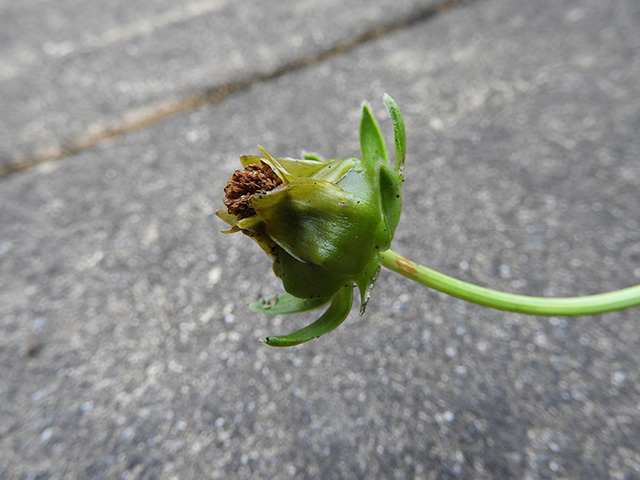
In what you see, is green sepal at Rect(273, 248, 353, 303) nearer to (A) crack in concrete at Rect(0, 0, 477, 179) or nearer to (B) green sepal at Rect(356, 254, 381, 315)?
(B) green sepal at Rect(356, 254, 381, 315)

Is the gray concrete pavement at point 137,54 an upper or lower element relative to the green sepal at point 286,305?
upper

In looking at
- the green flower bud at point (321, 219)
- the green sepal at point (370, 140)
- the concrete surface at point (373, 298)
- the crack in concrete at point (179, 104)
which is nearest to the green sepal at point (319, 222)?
the green flower bud at point (321, 219)

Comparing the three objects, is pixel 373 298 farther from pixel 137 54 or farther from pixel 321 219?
pixel 137 54

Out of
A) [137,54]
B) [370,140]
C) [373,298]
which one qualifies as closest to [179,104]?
[137,54]

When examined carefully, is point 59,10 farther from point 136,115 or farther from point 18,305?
point 18,305

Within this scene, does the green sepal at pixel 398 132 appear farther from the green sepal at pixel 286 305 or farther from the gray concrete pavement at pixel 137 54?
the gray concrete pavement at pixel 137 54
